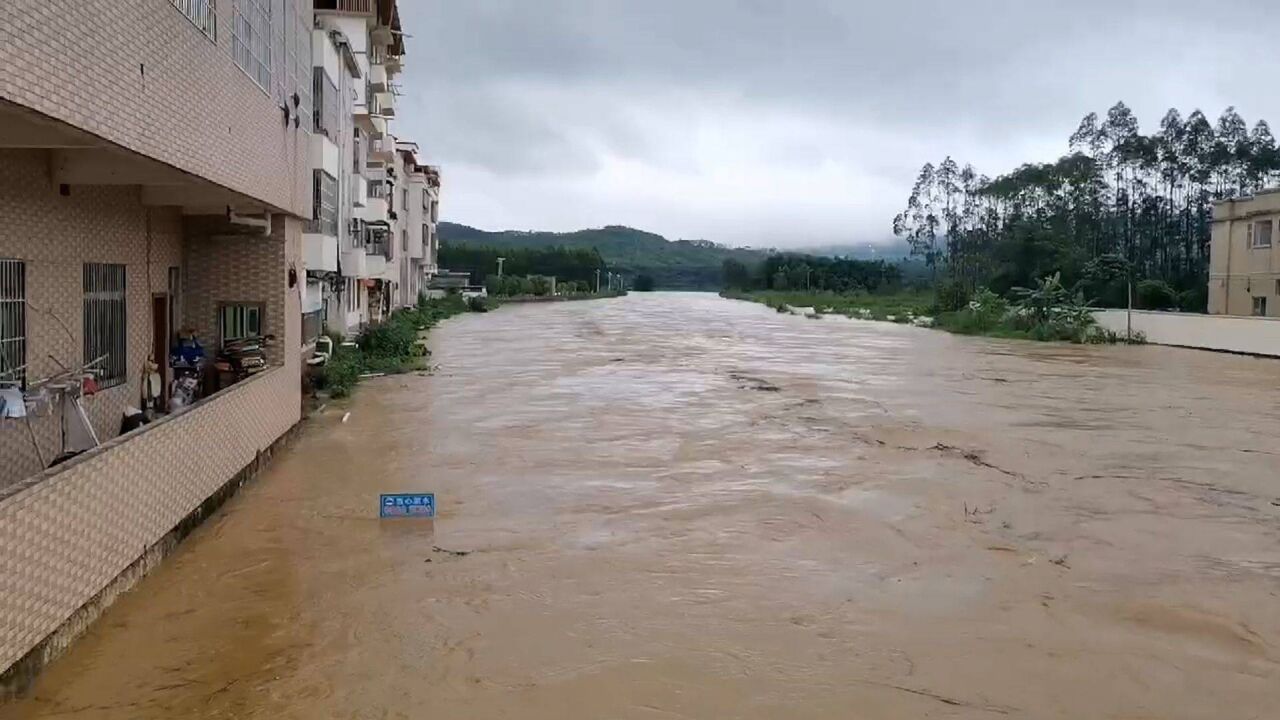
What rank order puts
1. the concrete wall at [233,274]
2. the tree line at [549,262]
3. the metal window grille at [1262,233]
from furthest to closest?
the tree line at [549,262] < the metal window grille at [1262,233] < the concrete wall at [233,274]

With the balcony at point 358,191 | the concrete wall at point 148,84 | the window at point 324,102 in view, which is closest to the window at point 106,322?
the concrete wall at point 148,84

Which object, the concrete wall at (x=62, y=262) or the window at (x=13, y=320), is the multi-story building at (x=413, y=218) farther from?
the window at (x=13, y=320)

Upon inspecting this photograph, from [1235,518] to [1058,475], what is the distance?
7.39ft

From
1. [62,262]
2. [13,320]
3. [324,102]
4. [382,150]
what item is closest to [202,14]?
[62,262]

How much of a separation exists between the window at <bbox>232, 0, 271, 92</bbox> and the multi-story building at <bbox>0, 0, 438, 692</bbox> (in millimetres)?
40

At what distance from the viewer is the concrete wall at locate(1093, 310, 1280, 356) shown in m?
31.2

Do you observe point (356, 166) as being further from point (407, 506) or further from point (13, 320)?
point (13, 320)

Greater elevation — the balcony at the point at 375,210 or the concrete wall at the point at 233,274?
the balcony at the point at 375,210

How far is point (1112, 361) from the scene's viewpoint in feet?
100.0

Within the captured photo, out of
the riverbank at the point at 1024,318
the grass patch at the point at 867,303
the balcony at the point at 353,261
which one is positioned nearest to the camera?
the balcony at the point at 353,261

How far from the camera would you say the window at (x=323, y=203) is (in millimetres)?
19114

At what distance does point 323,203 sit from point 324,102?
2094 mm

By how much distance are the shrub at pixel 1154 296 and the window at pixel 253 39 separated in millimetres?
45452

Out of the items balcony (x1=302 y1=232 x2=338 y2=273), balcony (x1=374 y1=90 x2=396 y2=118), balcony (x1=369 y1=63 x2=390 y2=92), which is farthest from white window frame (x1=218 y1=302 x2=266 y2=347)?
balcony (x1=374 y1=90 x2=396 y2=118)
